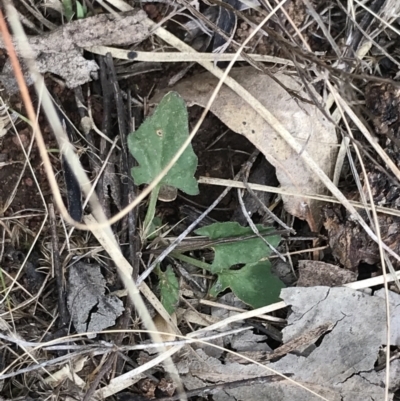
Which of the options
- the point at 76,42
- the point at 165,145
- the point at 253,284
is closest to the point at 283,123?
the point at 165,145

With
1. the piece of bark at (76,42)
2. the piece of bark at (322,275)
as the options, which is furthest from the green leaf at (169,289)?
the piece of bark at (76,42)

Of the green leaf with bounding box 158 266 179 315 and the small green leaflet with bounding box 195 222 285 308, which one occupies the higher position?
the small green leaflet with bounding box 195 222 285 308

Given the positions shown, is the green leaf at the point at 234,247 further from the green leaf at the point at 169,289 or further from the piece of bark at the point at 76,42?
the piece of bark at the point at 76,42

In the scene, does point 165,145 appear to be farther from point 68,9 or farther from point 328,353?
point 328,353

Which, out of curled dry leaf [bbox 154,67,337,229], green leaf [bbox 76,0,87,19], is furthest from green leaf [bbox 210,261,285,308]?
green leaf [bbox 76,0,87,19]

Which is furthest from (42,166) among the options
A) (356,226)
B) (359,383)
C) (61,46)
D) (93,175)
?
(359,383)

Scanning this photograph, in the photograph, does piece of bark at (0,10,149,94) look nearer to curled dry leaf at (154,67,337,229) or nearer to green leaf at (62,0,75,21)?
green leaf at (62,0,75,21)

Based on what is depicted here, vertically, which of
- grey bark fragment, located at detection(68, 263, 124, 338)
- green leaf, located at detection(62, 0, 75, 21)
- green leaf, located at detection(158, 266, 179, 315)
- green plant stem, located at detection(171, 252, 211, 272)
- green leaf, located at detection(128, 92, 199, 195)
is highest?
green leaf, located at detection(62, 0, 75, 21)
